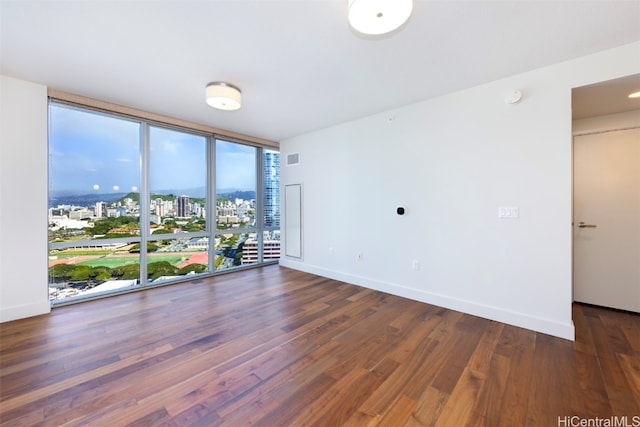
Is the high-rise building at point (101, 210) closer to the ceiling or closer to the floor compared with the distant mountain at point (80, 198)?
closer to the floor

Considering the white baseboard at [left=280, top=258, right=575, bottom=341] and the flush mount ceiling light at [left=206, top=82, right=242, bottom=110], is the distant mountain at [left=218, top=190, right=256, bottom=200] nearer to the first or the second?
the flush mount ceiling light at [left=206, top=82, right=242, bottom=110]

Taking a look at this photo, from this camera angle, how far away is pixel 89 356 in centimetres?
205

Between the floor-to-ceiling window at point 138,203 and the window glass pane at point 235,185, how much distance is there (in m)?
0.02

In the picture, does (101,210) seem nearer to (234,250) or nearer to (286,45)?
(234,250)

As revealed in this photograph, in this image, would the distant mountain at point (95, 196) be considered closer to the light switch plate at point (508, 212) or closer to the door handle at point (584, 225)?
the light switch plate at point (508, 212)

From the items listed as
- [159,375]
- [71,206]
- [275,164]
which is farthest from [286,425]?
[275,164]

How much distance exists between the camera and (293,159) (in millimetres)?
5039

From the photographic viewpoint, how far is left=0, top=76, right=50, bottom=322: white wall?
2662 mm

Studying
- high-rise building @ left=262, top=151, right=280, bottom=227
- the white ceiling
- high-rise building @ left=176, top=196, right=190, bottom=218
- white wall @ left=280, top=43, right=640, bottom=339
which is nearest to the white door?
white wall @ left=280, top=43, right=640, bottom=339

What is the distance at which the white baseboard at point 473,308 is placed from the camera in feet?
7.84

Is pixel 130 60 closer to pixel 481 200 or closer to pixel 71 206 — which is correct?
pixel 71 206
